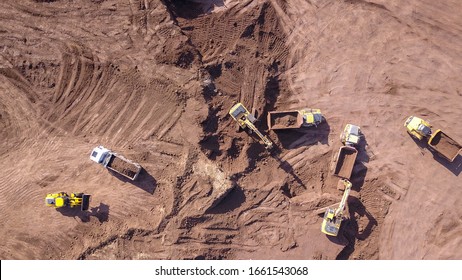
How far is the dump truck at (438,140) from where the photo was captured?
19734 millimetres

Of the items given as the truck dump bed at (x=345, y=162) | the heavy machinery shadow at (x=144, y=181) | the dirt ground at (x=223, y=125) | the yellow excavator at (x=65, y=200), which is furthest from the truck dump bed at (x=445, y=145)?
the yellow excavator at (x=65, y=200)

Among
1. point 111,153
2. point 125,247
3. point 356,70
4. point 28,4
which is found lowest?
point 125,247

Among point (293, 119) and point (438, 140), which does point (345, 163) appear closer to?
point (293, 119)

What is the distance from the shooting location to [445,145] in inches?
789

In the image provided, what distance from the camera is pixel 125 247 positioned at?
64.2ft

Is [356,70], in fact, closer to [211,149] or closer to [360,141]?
[360,141]

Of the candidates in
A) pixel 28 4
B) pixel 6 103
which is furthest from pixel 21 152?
pixel 28 4

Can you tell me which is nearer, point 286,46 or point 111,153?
point 111,153

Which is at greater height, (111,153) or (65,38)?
(65,38)

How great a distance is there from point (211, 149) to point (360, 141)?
869 centimetres

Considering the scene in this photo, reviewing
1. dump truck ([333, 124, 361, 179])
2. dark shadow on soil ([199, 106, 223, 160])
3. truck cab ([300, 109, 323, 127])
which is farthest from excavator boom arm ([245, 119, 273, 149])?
dump truck ([333, 124, 361, 179])

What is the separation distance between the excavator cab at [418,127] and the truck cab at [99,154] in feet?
56.1

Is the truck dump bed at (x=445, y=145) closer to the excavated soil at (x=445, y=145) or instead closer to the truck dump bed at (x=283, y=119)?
the excavated soil at (x=445, y=145)

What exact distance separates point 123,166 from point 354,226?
1360 cm
